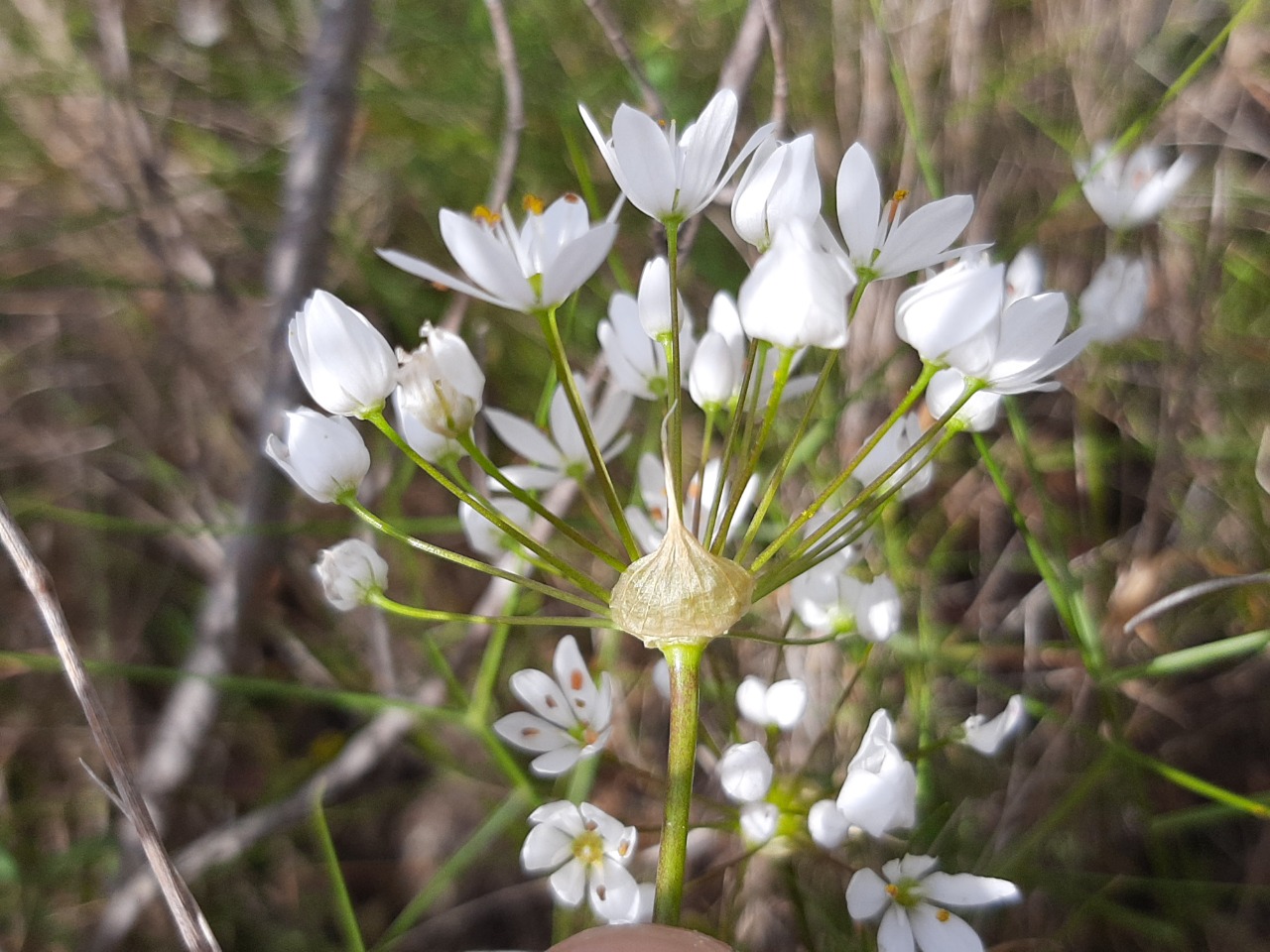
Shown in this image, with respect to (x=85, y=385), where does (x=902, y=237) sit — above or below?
above

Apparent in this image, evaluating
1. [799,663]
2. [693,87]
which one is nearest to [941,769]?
[799,663]

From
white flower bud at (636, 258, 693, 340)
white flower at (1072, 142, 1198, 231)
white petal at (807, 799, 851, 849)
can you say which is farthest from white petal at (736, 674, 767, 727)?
white flower at (1072, 142, 1198, 231)

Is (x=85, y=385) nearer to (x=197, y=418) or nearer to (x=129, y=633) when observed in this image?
(x=197, y=418)

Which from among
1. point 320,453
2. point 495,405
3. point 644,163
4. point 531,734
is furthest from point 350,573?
point 495,405

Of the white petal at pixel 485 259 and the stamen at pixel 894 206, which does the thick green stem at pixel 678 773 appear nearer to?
the white petal at pixel 485 259

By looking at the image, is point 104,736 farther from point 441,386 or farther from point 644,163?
point 644,163

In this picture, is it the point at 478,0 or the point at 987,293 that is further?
the point at 478,0
